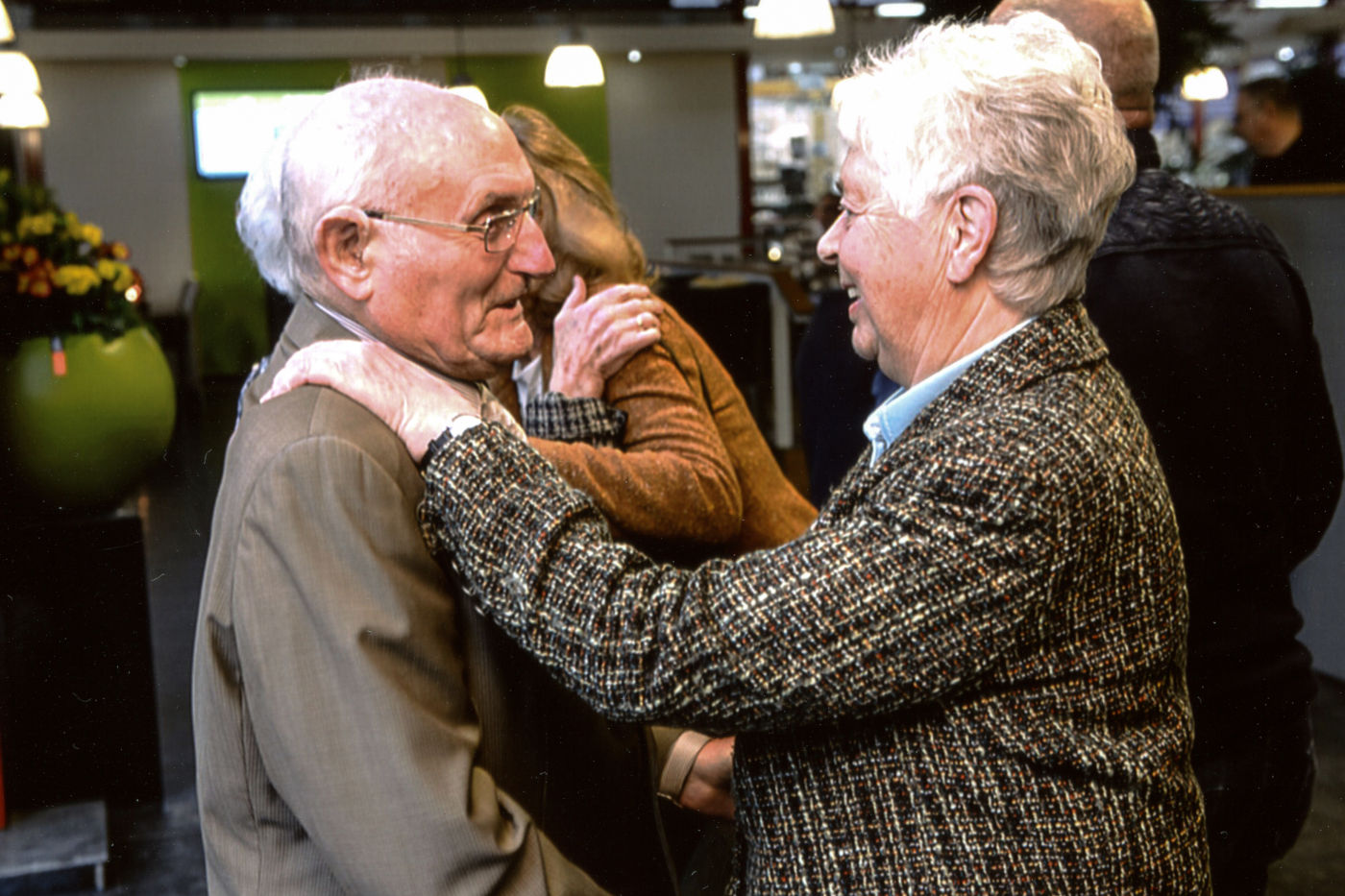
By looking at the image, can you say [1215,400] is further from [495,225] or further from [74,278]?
[74,278]

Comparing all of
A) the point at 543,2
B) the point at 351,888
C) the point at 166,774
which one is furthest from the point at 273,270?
the point at 543,2

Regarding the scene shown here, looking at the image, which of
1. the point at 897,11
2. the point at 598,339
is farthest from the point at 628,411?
the point at 897,11

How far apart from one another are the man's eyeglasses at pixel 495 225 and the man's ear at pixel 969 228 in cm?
45


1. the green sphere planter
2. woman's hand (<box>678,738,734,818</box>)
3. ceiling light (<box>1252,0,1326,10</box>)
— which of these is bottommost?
woman's hand (<box>678,738,734,818</box>)

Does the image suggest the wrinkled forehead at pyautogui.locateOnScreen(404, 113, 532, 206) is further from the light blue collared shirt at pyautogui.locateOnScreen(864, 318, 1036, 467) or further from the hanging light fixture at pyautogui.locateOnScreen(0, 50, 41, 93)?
the hanging light fixture at pyautogui.locateOnScreen(0, 50, 41, 93)

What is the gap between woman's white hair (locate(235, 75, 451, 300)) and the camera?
4.18 feet

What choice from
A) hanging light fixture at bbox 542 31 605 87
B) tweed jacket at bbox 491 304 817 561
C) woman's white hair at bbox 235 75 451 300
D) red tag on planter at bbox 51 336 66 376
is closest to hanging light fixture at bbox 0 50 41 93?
hanging light fixture at bbox 542 31 605 87

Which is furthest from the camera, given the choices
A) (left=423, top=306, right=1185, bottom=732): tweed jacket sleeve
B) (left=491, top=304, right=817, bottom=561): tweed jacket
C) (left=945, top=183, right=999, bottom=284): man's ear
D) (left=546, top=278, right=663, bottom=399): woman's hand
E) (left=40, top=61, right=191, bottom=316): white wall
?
(left=40, top=61, right=191, bottom=316): white wall

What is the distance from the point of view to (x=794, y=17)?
6.70 metres

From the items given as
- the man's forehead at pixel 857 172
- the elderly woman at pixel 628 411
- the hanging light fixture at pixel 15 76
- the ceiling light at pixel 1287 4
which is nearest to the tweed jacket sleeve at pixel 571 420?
the elderly woman at pixel 628 411

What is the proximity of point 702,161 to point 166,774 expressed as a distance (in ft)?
35.2

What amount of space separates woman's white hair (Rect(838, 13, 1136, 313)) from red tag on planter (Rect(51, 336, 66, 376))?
237 centimetres

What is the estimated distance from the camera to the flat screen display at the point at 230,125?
12438 mm

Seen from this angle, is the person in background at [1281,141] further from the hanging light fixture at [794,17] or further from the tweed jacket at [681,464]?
the tweed jacket at [681,464]
